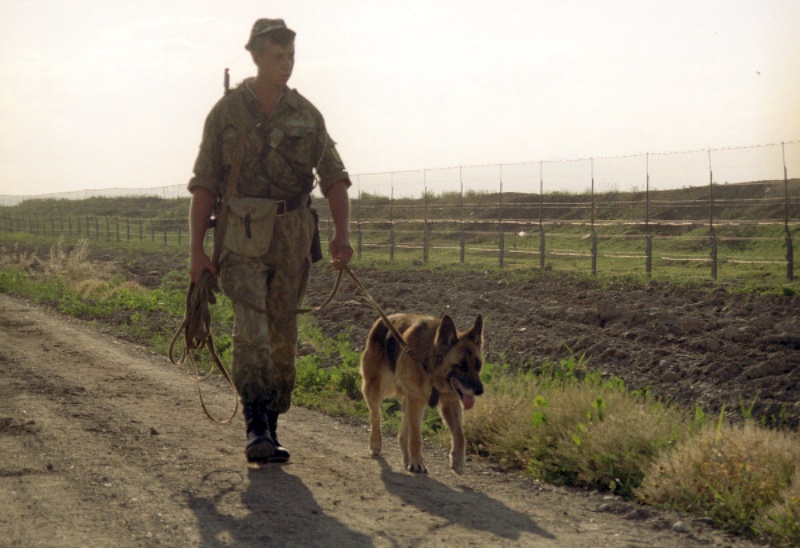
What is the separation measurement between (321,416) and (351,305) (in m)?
7.23

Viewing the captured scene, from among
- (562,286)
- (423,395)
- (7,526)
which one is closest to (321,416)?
(423,395)

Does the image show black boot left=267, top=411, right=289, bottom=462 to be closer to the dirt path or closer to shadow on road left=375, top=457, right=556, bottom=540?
the dirt path

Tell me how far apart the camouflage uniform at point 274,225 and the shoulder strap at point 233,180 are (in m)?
0.01

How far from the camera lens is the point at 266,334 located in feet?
18.4

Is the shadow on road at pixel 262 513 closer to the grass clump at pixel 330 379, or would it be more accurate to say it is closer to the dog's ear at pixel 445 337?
the dog's ear at pixel 445 337

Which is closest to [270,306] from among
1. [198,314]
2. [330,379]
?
[198,314]

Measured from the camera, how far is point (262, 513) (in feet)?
14.9

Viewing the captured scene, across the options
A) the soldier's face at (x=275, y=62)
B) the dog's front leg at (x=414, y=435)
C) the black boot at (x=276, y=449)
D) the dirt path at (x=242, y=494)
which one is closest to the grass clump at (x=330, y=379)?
the dirt path at (x=242, y=494)

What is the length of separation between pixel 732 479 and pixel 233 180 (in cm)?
303

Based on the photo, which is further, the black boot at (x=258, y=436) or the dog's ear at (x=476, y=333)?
the dog's ear at (x=476, y=333)

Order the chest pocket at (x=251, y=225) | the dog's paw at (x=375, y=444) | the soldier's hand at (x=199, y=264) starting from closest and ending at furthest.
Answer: the chest pocket at (x=251, y=225) → the soldier's hand at (x=199, y=264) → the dog's paw at (x=375, y=444)

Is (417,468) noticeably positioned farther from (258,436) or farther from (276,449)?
(258,436)

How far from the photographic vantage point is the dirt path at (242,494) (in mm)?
4242

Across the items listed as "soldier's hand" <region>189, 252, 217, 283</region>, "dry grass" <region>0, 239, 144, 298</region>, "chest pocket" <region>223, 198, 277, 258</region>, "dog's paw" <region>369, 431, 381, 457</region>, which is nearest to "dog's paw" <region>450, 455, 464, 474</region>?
"dog's paw" <region>369, 431, 381, 457</region>
